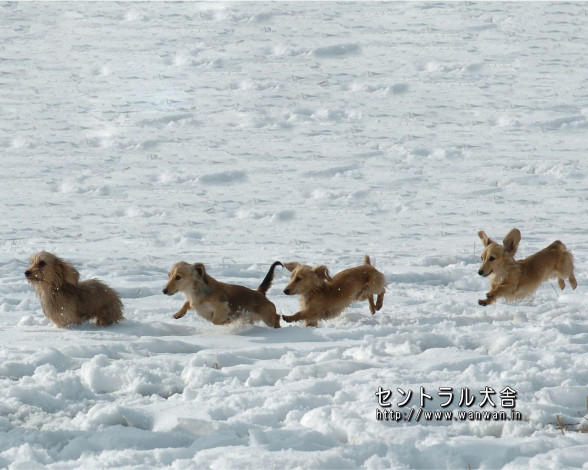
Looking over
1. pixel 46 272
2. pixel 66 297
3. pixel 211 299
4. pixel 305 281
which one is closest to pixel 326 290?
pixel 305 281

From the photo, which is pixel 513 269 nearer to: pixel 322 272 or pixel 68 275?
pixel 322 272

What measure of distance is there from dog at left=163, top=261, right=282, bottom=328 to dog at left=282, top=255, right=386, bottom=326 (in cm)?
29

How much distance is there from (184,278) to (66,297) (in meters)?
1.03

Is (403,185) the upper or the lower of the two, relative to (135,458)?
upper

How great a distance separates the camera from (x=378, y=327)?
23.9 ft

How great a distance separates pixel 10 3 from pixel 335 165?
41.9 feet

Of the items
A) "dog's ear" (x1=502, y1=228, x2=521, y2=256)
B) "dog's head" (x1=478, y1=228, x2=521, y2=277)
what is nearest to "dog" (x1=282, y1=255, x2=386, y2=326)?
"dog's head" (x1=478, y1=228, x2=521, y2=277)

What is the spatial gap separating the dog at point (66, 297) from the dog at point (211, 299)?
1.75 feet

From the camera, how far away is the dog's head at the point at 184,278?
305 inches

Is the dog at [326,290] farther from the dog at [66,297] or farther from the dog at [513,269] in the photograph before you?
the dog at [66,297]

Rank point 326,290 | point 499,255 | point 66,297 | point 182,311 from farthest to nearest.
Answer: point 499,255 → point 326,290 → point 182,311 → point 66,297

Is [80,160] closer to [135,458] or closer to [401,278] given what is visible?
[401,278]

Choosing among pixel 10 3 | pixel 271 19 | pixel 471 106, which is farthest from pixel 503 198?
pixel 10 3

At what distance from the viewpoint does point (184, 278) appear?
25.5ft
